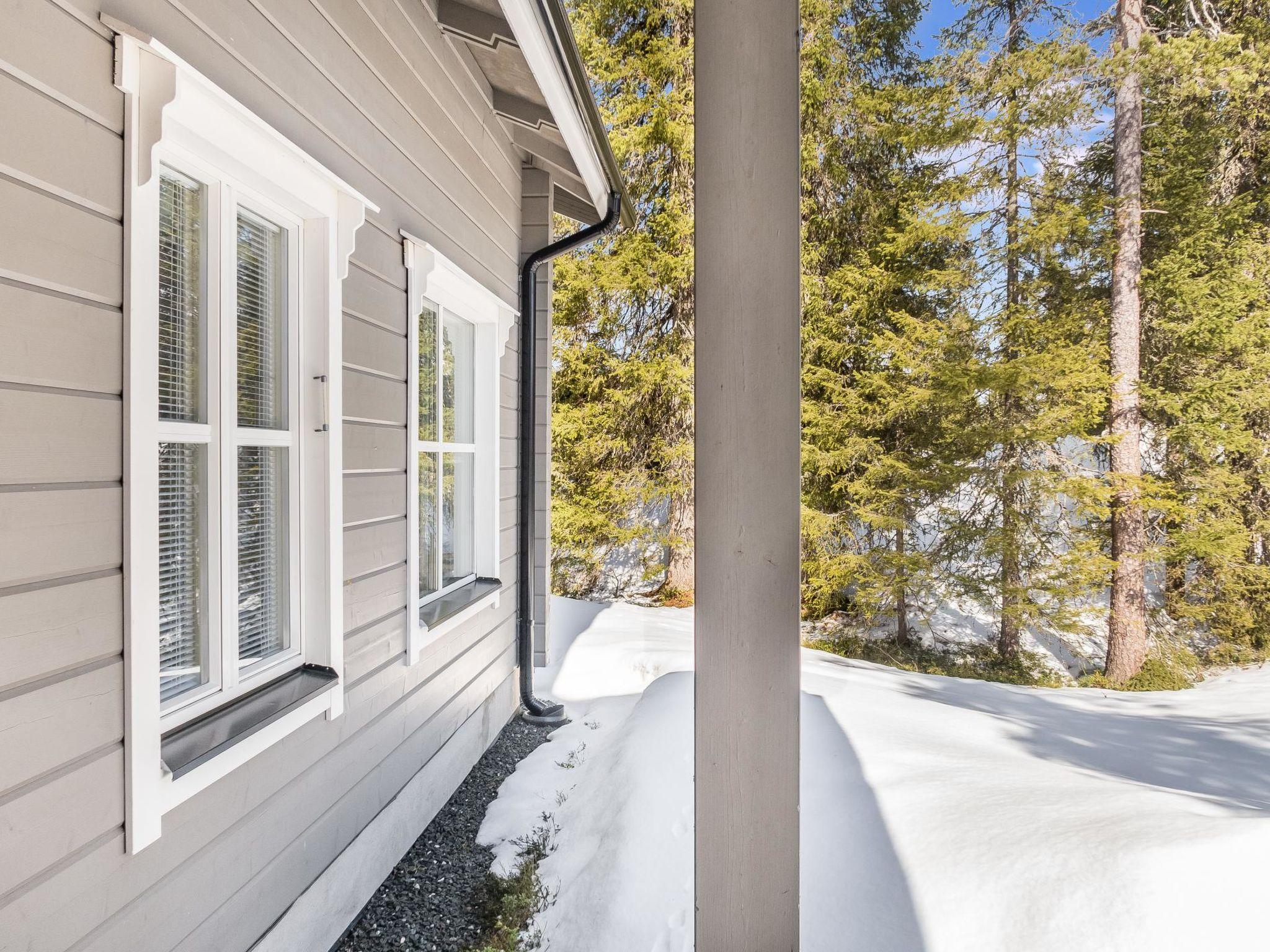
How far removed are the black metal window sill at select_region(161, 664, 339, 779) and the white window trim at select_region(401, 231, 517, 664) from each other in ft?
1.92

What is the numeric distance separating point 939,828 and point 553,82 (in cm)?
244

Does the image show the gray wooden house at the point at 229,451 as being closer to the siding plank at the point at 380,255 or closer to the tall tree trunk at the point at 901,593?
the siding plank at the point at 380,255

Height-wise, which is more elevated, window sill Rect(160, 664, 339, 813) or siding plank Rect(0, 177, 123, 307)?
siding plank Rect(0, 177, 123, 307)

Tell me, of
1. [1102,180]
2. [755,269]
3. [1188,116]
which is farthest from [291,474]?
[1188,116]

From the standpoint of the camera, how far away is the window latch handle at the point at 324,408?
5.37 ft

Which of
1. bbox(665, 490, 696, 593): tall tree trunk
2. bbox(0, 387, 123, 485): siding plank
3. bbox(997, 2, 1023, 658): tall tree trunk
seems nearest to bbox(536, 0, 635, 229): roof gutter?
bbox(0, 387, 123, 485): siding plank

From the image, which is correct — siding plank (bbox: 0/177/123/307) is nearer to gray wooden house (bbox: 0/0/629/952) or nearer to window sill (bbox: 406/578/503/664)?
gray wooden house (bbox: 0/0/629/952)

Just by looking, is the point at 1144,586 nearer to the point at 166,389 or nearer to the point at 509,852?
the point at 509,852

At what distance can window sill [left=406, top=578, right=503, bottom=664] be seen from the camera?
2.21 meters

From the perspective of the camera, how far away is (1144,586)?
6.38 m

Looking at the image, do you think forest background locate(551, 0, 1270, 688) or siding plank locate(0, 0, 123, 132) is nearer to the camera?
siding plank locate(0, 0, 123, 132)

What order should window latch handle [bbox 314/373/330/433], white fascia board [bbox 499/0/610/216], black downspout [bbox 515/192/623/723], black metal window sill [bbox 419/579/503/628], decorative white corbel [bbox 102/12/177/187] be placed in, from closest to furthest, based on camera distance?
decorative white corbel [bbox 102/12/177/187] → window latch handle [bbox 314/373/330/433] → white fascia board [bbox 499/0/610/216] → black metal window sill [bbox 419/579/503/628] → black downspout [bbox 515/192/623/723]

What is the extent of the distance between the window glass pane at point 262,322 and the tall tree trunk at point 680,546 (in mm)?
5691

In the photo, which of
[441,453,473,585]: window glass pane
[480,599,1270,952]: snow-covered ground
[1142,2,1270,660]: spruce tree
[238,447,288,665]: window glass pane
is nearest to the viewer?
[480,599,1270,952]: snow-covered ground
